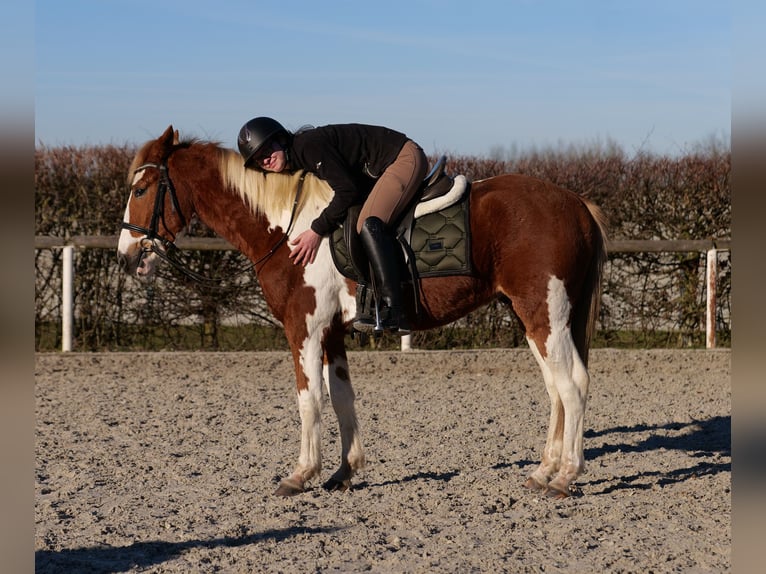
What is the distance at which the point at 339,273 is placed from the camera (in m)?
5.16

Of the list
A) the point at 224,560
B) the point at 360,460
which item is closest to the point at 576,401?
the point at 360,460

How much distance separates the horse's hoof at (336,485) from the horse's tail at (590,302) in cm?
167

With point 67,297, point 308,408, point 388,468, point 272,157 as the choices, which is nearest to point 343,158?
point 272,157

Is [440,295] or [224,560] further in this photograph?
[440,295]

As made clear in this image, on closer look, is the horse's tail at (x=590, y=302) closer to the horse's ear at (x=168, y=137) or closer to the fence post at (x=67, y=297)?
the horse's ear at (x=168, y=137)

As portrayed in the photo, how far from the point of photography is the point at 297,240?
17.0 feet

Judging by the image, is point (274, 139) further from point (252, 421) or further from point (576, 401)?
point (252, 421)

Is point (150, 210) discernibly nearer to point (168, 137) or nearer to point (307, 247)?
point (168, 137)

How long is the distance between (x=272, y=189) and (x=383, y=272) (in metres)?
1.00

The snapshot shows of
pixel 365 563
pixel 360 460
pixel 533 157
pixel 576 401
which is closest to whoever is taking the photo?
pixel 365 563

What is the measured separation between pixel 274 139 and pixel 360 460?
2.07m

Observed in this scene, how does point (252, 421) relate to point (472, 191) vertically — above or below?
below

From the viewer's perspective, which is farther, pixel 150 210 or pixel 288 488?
pixel 150 210

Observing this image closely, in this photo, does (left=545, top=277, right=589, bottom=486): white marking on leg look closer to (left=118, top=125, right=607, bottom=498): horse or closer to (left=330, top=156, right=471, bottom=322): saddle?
(left=118, top=125, right=607, bottom=498): horse
